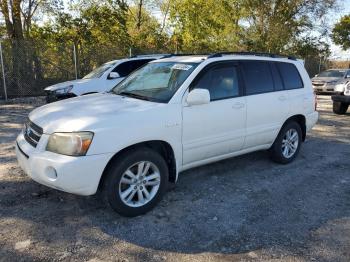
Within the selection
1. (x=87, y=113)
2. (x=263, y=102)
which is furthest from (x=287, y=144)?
(x=87, y=113)

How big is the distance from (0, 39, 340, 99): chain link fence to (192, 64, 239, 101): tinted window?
10.3 metres

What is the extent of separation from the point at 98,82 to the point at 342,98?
7.21 meters

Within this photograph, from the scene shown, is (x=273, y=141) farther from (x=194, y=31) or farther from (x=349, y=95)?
(x=194, y=31)

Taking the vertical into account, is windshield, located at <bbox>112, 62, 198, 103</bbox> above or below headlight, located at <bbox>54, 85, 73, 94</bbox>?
above

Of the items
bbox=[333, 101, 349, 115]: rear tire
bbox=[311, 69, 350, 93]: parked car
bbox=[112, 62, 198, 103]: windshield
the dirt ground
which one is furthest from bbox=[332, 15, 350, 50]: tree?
bbox=[112, 62, 198, 103]: windshield

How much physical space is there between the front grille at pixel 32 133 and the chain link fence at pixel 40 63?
9765mm

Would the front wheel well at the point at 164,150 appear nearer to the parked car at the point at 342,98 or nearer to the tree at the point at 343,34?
the parked car at the point at 342,98

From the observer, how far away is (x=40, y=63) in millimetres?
14500

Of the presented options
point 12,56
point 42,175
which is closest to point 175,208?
point 42,175

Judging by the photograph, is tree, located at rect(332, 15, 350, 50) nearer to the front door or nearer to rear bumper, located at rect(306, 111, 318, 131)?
rear bumper, located at rect(306, 111, 318, 131)

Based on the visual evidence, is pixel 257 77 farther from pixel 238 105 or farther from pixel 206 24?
pixel 206 24

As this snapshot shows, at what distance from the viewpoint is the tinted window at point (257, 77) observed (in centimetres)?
541

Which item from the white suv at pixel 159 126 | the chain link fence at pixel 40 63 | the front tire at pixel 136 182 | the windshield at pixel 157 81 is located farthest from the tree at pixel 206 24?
the front tire at pixel 136 182

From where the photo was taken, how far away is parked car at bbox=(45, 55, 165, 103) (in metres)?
10.2
